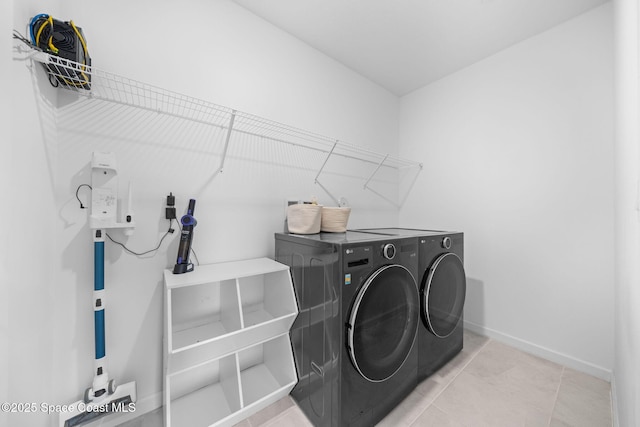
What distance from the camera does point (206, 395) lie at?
1.42 meters

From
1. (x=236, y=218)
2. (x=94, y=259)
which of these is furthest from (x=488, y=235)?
(x=94, y=259)

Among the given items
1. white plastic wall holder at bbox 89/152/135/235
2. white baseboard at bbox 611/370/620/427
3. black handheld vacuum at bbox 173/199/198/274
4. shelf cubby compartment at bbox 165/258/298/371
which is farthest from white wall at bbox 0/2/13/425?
white baseboard at bbox 611/370/620/427

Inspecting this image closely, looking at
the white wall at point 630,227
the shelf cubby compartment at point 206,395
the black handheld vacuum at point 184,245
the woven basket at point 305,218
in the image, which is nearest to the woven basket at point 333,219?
the woven basket at point 305,218

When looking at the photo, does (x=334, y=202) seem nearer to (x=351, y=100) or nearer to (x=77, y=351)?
(x=351, y=100)

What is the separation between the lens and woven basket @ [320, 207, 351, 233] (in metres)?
1.69

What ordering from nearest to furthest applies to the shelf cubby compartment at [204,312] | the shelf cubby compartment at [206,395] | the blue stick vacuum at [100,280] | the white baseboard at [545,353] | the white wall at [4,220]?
the white wall at [4,220]
the blue stick vacuum at [100,280]
the shelf cubby compartment at [206,395]
the shelf cubby compartment at [204,312]
the white baseboard at [545,353]

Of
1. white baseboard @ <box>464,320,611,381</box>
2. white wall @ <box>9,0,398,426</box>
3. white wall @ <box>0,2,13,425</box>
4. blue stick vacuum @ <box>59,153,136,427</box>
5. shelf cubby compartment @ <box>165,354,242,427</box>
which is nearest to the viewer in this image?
white wall @ <box>0,2,13,425</box>

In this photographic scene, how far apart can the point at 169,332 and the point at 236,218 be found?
0.80 m

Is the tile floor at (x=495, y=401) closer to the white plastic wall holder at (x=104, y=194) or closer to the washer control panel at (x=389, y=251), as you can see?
the washer control panel at (x=389, y=251)

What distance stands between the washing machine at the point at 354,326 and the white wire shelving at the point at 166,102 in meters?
0.89

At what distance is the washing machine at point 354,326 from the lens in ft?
3.74

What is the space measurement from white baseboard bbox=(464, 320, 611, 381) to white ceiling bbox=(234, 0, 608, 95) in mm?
2634

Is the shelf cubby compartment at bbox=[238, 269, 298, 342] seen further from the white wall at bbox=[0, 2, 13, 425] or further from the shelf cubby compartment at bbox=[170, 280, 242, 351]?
the white wall at bbox=[0, 2, 13, 425]

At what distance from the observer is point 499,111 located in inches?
83.6
